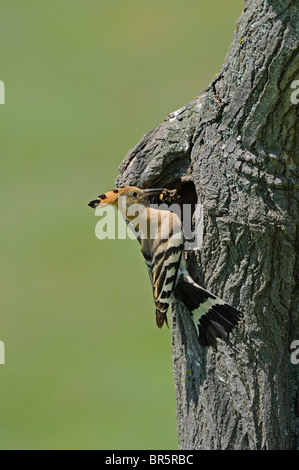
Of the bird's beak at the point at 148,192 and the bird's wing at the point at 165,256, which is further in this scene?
the bird's beak at the point at 148,192

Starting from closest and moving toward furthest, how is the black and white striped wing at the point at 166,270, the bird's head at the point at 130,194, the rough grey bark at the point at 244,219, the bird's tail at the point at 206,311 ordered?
the rough grey bark at the point at 244,219 → the bird's tail at the point at 206,311 → the black and white striped wing at the point at 166,270 → the bird's head at the point at 130,194

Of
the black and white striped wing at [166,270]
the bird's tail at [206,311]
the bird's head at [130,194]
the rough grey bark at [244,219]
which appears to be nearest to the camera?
the rough grey bark at [244,219]

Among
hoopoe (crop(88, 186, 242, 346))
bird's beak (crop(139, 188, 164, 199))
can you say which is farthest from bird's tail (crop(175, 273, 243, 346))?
bird's beak (crop(139, 188, 164, 199))

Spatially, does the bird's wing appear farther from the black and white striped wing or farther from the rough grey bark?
the rough grey bark

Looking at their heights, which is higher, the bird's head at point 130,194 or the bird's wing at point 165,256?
the bird's head at point 130,194

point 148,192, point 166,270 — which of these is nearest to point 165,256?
point 166,270

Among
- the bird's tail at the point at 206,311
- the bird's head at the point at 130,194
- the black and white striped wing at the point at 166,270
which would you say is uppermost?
the bird's head at the point at 130,194

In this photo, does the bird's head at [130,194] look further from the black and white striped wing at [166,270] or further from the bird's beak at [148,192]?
the black and white striped wing at [166,270]

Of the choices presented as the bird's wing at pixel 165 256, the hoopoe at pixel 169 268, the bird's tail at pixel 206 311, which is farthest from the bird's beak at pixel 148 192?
the bird's tail at pixel 206 311
